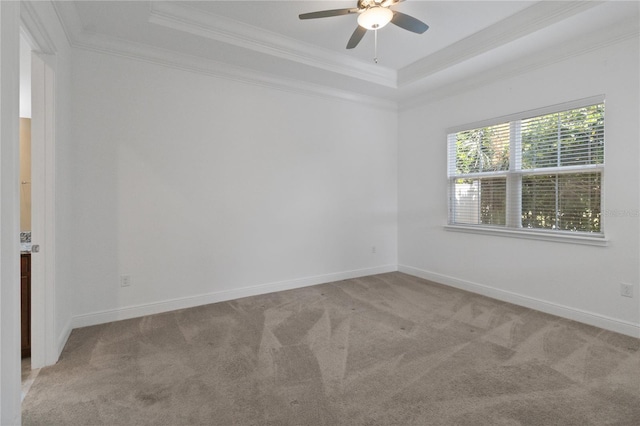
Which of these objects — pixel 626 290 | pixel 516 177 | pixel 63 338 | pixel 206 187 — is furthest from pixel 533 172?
pixel 63 338

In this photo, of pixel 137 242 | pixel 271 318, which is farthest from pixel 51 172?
pixel 271 318

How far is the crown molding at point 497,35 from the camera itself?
Result: 2824mm

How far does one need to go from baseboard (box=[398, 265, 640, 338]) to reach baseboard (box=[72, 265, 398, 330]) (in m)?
1.13

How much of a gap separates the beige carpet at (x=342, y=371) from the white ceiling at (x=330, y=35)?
9.12 ft

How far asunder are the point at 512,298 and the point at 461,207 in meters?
1.34

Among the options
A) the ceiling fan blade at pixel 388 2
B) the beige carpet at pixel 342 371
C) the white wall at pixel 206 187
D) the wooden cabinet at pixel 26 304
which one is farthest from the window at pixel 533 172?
the wooden cabinet at pixel 26 304

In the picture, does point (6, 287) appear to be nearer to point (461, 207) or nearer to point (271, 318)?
point (271, 318)

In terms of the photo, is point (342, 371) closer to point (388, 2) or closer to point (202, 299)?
point (202, 299)

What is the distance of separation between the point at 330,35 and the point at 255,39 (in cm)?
81

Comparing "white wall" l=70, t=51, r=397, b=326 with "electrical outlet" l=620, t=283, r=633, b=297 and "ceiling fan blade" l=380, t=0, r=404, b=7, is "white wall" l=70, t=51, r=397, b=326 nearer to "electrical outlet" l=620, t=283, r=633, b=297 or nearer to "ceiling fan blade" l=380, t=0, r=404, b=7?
"ceiling fan blade" l=380, t=0, r=404, b=7

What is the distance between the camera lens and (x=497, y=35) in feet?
10.9

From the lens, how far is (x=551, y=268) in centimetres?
349

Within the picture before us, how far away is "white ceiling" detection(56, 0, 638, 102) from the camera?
2.87 metres

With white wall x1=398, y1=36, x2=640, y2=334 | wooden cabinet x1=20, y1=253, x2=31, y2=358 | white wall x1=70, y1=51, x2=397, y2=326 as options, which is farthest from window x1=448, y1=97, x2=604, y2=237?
wooden cabinet x1=20, y1=253, x2=31, y2=358
